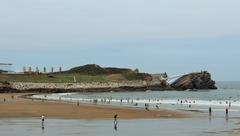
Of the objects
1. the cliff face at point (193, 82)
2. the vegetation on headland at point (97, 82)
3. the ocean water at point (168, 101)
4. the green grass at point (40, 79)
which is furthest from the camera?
the cliff face at point (193, 82)

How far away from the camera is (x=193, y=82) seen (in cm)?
18512

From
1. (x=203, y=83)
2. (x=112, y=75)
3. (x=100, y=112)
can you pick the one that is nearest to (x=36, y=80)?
(x=112, y=75)

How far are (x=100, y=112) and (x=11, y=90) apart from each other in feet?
234

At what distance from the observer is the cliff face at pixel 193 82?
184m

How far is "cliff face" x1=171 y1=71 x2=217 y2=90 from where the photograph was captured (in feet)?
605

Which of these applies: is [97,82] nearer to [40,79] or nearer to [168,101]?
[40,79]

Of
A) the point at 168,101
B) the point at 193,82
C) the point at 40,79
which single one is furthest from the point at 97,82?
the point at 168,101

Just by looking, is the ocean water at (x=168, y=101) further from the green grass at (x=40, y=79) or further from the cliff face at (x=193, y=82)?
the cliff face at (x=193, y=82)

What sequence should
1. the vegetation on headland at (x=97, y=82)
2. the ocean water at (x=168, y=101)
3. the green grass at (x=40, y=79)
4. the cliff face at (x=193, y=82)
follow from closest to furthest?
1. the ocean water at (x=168, y=101)
2. the vegetation on headland at (x=97, y=82)
3. the green grass at (x=40, y=79)
4. the cliff face at (x=193, y=82)

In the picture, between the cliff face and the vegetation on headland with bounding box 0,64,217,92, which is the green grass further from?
the cliff face

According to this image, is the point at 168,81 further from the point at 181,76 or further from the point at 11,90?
the point at 11,90

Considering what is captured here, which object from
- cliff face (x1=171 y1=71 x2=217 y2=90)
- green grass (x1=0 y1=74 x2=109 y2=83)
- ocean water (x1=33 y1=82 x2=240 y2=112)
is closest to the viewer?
ocean water (x1=33 y1=82 x2=240 y2=112)

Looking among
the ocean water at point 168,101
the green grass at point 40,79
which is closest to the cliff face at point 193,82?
the green grass at point 40,79

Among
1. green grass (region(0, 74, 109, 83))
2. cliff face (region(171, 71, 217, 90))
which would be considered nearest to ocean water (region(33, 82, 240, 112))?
green grass (region(0, 74, 109, 83))
